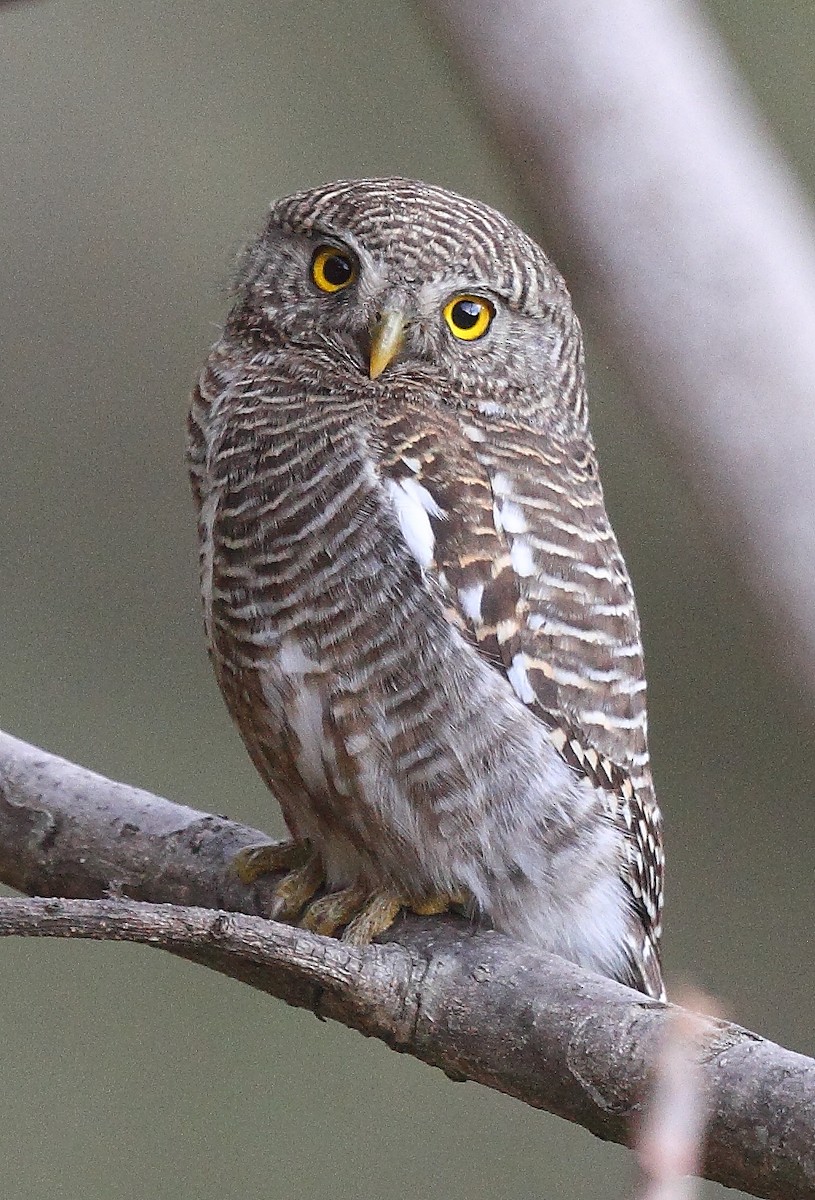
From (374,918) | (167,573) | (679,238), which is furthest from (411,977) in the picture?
(167,573)

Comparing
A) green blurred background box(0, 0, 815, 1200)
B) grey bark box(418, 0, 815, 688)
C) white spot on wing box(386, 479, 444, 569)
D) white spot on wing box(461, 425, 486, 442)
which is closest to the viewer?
grey bark box(418, 0, 815, 688)

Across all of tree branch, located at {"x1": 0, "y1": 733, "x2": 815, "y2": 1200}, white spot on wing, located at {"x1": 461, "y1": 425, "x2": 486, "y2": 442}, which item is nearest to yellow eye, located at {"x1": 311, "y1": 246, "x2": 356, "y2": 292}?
white spot on wing, located at {"x1": 461, "y1": 425, "x2": 486, "y2": 442}

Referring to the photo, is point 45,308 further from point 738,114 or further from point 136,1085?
point 738,114

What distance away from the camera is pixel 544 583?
1.95 metres

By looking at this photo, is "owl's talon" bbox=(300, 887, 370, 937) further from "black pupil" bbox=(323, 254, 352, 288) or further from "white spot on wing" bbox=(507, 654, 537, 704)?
"black pupil" bbox=(323, 254, 352, 288)

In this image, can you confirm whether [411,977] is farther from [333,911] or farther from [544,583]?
[544,583]

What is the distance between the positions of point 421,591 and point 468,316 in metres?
0.41

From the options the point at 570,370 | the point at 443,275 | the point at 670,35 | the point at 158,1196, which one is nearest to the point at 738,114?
the point at 670,35

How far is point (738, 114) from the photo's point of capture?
0.87m

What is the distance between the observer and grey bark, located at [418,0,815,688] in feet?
2.52

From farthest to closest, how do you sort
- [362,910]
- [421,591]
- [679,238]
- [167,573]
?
1. [167,573]
2. [362,910]
3. [421,591]
4. [679,238]

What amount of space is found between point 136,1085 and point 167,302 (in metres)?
2.20

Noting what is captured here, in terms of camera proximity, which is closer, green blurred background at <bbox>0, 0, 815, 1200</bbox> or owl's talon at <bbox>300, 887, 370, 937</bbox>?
owl's talon at <bbox>300, 887, 370, 937</bbox>

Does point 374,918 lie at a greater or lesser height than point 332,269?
lesser
